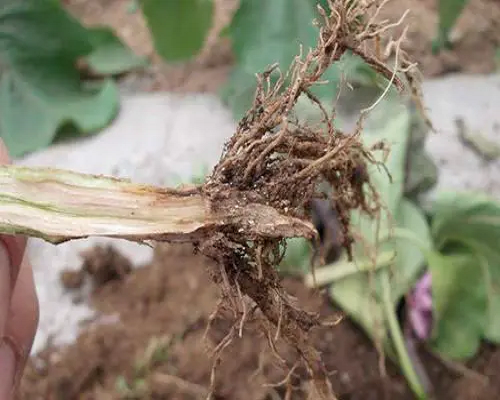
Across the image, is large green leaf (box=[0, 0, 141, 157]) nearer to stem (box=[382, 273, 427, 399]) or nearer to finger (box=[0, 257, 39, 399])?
stem (box=[382, 273, 427, 399])

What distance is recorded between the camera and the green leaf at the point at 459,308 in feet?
3.04

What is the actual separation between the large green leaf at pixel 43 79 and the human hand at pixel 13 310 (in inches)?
27.7

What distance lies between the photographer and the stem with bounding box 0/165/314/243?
1.58ft

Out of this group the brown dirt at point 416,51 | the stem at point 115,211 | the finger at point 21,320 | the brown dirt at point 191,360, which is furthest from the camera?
the brown dirt at point 416,51

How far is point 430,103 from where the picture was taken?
1279mm

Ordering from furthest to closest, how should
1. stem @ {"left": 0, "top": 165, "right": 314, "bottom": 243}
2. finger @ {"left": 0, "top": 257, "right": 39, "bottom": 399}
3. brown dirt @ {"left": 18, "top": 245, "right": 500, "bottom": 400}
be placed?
brown dirt @ {"left": 18, "top": 245, "right": 500, "bottom": 400} → finger @ {"left": 0, "top": 257, "right": 39, "bottom": 399} → stem @ {"left": 0, "top": 165, "right": 314, "bottom": 243}

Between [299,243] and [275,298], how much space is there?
0.45m

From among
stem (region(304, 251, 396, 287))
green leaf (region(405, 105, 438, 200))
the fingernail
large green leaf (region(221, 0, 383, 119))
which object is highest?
large green leaf (region(221, 0, 383, 119))

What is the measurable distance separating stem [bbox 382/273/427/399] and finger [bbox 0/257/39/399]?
45 cm

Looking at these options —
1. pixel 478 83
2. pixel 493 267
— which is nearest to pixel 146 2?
pixel 478 83

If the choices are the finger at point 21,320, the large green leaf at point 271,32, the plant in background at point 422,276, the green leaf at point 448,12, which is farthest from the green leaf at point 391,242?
the finger at point 21,320

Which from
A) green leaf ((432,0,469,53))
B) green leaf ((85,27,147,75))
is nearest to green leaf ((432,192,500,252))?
green leaf ((432,0,469,53))

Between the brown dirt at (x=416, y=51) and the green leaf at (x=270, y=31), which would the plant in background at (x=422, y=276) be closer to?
the green leaf at (x=270, y=31)

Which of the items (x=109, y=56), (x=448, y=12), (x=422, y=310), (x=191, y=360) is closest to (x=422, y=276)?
(x=422, y=310)
